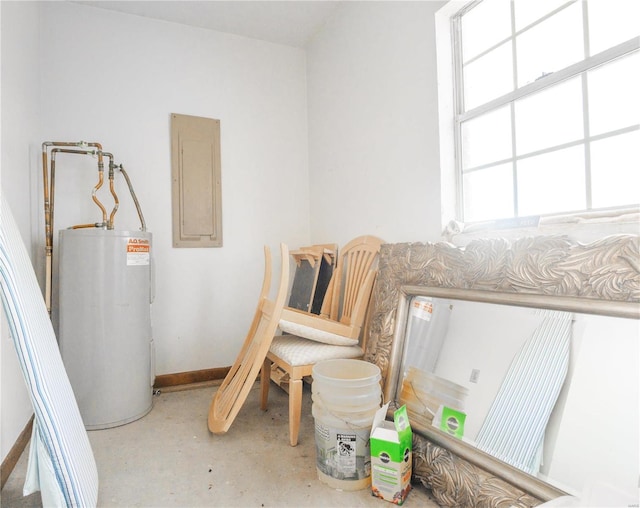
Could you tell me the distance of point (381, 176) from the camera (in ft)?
7.52

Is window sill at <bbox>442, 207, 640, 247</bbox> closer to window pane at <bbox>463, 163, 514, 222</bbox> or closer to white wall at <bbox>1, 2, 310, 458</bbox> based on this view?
window pane at <bbox>463, 163, 514, 222</bbox>

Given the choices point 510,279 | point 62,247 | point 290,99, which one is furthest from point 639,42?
point 62,247

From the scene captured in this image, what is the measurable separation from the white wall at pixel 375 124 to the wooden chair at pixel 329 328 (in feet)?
0.64

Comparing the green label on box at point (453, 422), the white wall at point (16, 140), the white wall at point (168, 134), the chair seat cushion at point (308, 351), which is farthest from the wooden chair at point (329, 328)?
the white wall at point (16, 140)

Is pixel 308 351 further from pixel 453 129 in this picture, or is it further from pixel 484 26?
pixel 484 26

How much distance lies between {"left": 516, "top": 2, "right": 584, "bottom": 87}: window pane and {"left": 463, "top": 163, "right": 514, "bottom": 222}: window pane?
0.40 meters

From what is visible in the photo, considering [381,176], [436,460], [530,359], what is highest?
[381,176]

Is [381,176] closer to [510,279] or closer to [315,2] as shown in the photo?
[510,279]

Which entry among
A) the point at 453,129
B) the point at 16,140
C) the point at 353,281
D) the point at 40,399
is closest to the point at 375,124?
the point at 453,129

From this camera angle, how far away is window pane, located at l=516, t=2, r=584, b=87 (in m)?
1.40

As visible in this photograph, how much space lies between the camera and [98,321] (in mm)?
2135

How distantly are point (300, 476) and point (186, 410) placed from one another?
1083 millimetres

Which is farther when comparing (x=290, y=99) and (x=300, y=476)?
(x=290, y=99)

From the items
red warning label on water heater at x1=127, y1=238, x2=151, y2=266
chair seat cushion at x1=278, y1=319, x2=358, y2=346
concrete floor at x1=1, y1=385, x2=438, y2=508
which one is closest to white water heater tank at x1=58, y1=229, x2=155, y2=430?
red warning label on water heater at x1=127, y1=238, x2=151, y2=266
